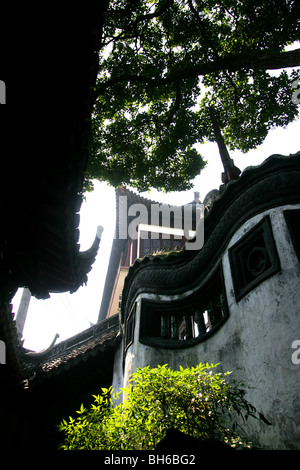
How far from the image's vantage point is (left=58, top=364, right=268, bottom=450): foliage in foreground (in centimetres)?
278

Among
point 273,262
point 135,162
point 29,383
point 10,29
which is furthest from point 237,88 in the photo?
point 29,383

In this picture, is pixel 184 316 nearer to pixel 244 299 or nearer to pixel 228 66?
pixel 244 299

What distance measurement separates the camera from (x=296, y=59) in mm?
6762

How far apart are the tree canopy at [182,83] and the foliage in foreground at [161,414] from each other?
6.70 metres

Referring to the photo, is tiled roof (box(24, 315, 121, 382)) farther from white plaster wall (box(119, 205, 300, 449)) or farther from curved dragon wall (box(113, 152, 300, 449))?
white plaster wall (box(119, 205, 300, 449))

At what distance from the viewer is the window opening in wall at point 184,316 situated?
16.5 ft

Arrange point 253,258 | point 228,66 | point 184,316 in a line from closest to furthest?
point 253,258 < point 184,316 < point 228,66

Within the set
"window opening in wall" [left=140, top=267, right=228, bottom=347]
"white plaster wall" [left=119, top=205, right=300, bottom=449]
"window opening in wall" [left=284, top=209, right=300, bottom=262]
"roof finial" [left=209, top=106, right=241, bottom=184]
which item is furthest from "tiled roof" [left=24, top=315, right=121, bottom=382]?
"window opening in wall" [left=284, top=209, right=300, bottom=262]

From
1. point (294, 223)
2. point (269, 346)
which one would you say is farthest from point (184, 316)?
point (294, 223)

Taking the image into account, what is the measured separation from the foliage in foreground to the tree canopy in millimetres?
6704

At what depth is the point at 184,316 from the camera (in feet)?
18.2

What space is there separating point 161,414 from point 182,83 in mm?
8404

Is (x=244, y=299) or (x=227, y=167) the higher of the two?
(x=227, y=167)
